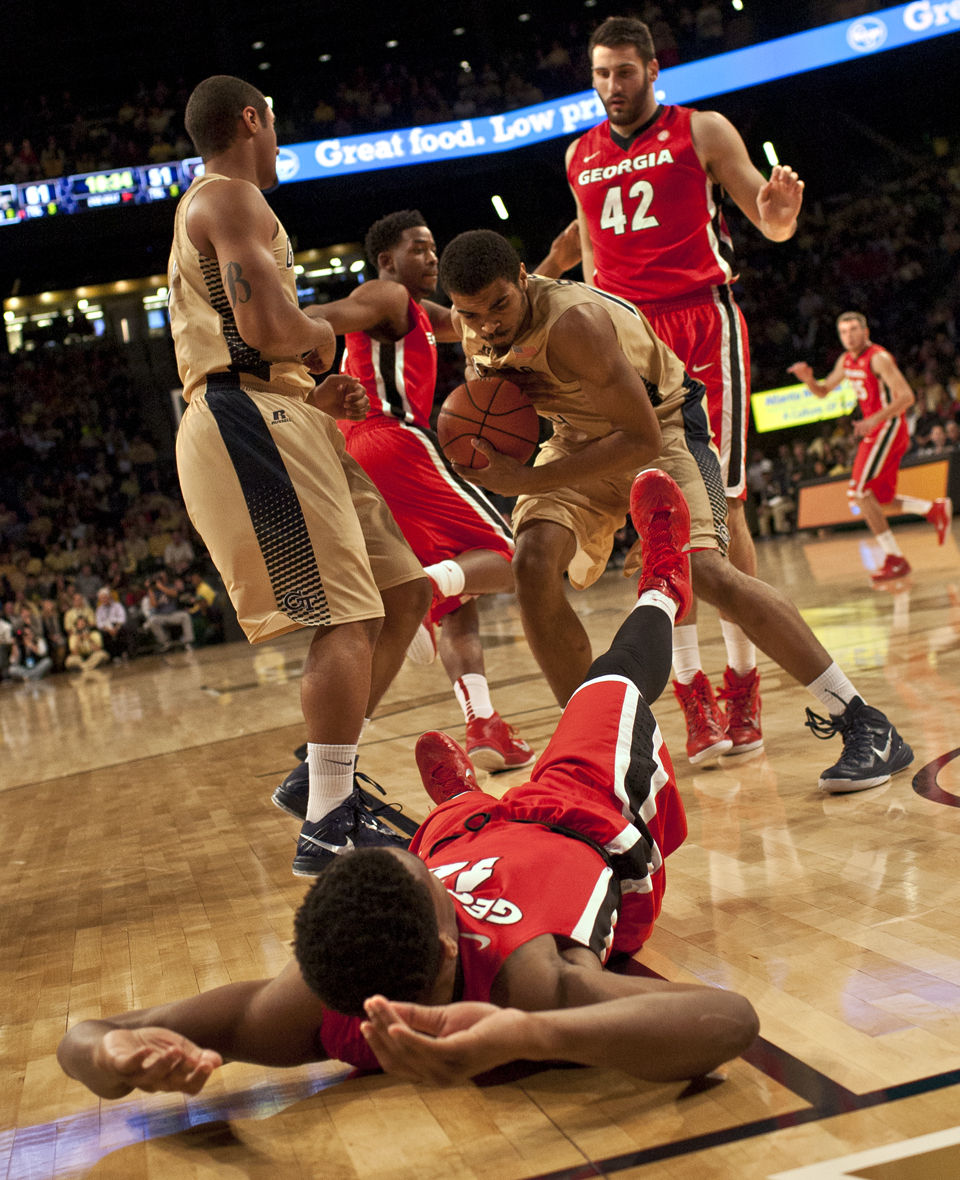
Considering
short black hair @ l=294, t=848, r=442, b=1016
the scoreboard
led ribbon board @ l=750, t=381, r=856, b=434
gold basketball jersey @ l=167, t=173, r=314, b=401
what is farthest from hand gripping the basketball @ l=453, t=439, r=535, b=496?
led ribbon board @ l=750, t=381, r=856, b=434

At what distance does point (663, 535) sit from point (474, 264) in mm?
831

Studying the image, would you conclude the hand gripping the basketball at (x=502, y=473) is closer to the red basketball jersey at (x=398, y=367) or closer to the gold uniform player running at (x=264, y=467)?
the gold uniform player running at (x=264, y=467)

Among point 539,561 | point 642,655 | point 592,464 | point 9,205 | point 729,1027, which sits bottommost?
point 729,1027

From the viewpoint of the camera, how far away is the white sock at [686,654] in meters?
3.70

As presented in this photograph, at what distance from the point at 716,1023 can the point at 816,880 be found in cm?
95

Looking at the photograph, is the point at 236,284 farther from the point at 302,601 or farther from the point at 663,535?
the point at 663,535

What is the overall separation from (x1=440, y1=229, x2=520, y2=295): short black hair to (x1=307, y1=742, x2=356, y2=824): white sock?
119cm

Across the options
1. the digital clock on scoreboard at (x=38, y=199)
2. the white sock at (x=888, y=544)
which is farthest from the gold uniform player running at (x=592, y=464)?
the digital clock on scoreboard at (x=38, y=199)

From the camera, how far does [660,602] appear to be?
2656mm

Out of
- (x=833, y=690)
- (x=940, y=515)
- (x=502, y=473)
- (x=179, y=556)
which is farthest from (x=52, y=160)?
(x=833, y=690)

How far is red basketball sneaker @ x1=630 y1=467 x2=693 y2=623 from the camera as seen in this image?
2.75 meters

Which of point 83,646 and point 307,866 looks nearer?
point 307,866

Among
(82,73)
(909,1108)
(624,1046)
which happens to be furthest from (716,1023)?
(82,73)

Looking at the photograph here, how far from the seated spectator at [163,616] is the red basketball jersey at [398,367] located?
1072 cm
